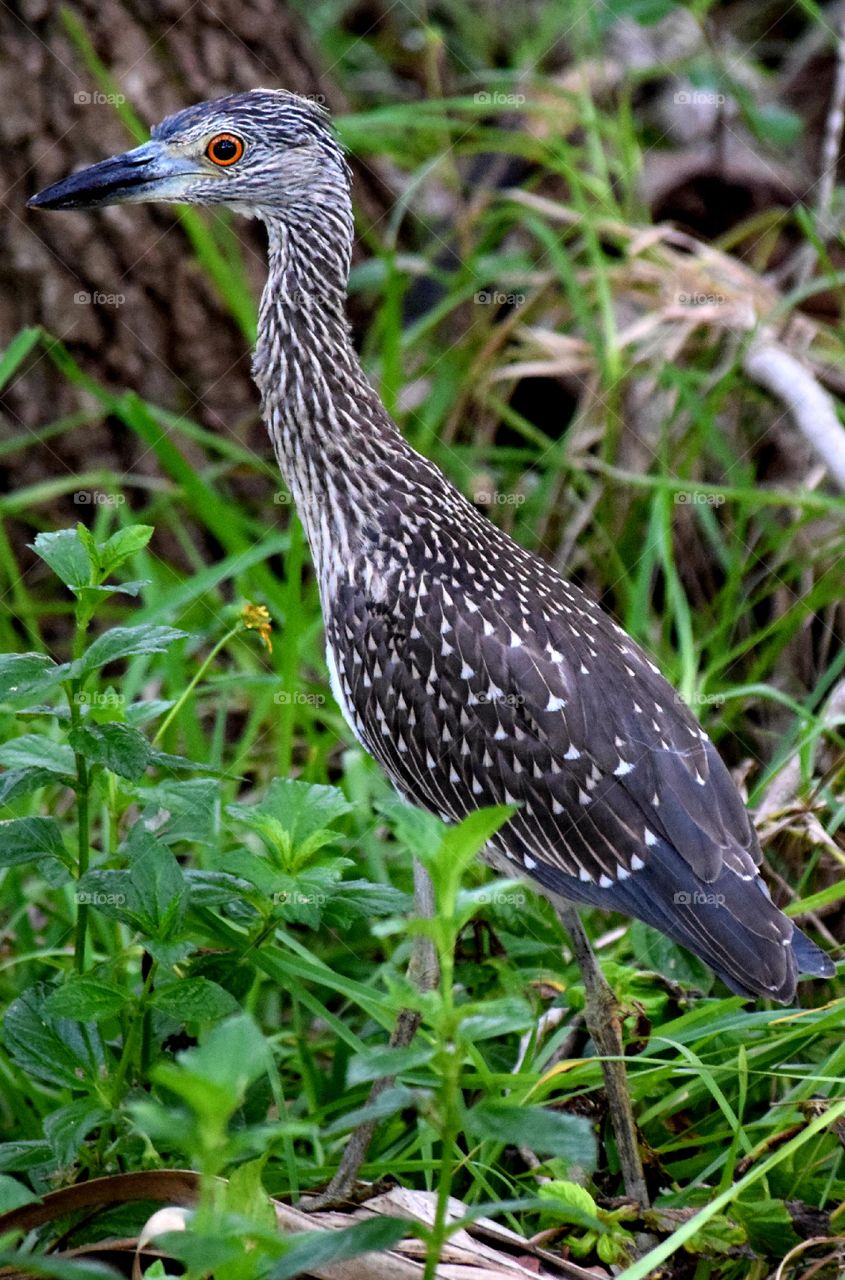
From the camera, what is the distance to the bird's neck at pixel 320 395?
3.86 m

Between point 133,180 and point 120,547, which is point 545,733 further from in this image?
point 133,180

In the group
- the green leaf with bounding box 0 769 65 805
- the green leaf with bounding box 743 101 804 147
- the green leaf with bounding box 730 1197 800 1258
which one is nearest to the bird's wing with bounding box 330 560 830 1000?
the green leaf with bounding box 730 1197 800 1258

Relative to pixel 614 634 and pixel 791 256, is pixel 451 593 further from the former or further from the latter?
pixel 791 256

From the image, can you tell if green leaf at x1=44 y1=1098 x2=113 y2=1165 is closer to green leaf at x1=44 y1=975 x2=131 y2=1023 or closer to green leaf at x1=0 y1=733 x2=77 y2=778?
green leaf at x1=44 y1=975 x2=131 y2=1023

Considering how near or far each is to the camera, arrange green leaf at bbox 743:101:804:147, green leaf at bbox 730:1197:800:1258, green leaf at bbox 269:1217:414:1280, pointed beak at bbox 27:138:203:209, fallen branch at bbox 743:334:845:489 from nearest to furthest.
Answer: green leaf at bbox 269:1217:414:1280 → green leaf at bbox 730:1197:800:1258 → pointed beak at bbox 27:138:203:209 → fallen branch at bbox 743:334:845:489 → green leaf at bbox 743:101:804:147

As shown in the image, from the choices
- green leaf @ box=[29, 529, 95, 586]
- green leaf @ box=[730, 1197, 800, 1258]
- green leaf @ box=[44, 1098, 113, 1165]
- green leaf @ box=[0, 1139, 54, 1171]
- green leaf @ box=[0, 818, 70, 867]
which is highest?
green leaf @ box=[29, 529, 95, 586]

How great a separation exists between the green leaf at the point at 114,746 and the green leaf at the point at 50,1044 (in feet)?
1.83

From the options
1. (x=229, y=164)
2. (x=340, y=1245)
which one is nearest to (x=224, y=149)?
(x=229, y=164)

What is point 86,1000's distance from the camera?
9.26 ft

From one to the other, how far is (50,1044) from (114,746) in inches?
25.9

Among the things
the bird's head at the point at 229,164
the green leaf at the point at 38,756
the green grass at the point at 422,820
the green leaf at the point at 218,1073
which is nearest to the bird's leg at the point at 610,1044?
the green grass at the point at 422,820

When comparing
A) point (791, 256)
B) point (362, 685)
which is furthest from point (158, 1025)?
point (791, 256)

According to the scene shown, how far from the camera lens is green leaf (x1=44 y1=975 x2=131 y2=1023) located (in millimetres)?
2795

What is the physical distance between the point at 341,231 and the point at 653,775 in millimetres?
1755
